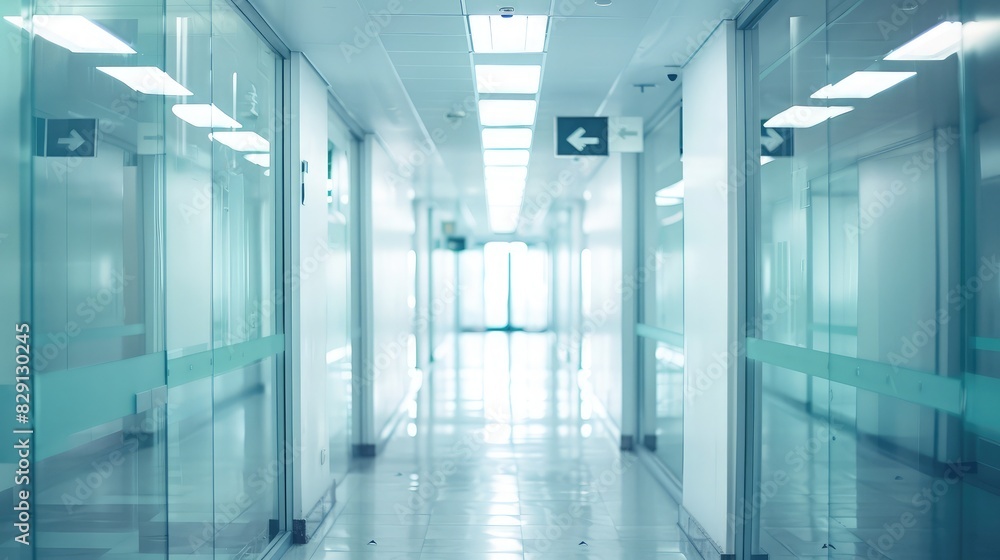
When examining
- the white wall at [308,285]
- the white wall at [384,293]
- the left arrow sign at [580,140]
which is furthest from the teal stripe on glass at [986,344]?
the white wall at [384,293]

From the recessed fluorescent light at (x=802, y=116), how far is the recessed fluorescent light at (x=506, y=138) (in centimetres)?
398

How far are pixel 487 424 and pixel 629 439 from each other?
2.17 m

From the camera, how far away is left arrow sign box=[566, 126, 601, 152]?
671 centimetres

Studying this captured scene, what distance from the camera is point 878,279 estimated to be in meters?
2.89

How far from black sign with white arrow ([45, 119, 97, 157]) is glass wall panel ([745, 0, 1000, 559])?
2.94 metres

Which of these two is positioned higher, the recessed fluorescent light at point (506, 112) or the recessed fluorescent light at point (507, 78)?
the recessed fluorescent light at point (507, 78)

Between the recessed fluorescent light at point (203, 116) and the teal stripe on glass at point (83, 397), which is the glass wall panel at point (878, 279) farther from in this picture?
the recessed fluorescent light at point (203, 116)

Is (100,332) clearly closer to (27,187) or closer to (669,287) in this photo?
(27,187)

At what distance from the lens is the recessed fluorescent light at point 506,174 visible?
420 inches

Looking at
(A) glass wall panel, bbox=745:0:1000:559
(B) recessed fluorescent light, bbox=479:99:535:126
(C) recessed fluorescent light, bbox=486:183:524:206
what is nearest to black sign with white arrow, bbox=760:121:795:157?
(A) glass wall panel, bbox=745:0:1000:559

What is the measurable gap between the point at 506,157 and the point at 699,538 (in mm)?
5872

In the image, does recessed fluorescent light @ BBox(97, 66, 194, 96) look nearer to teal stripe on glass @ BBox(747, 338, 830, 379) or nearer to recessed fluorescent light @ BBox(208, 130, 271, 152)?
recessed fluorescent light @ BBox(208, 130, 271, 152)

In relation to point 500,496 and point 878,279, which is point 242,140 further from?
point 500,496

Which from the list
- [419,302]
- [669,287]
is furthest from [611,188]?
[419,302]
